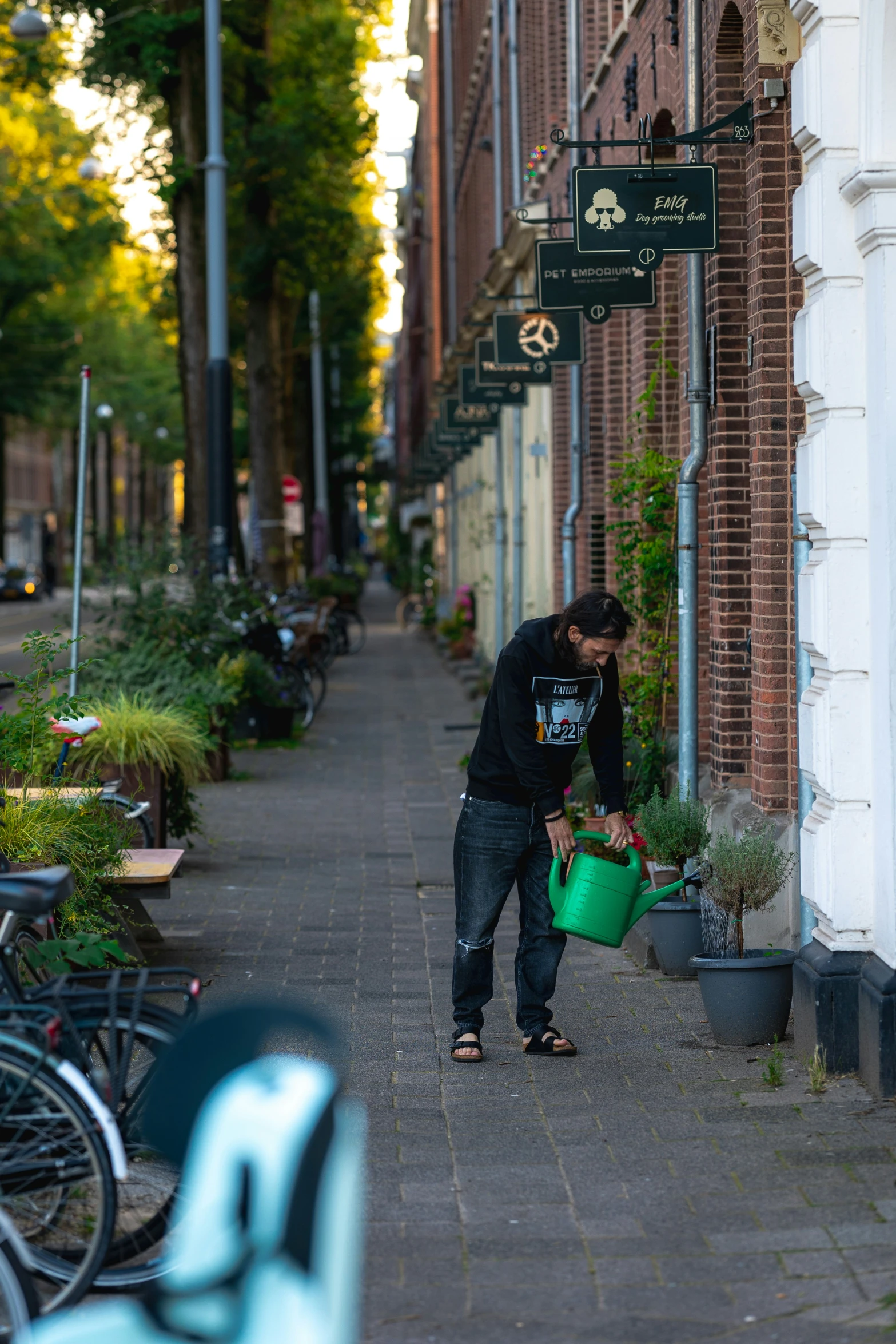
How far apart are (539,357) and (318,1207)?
11.5 meters

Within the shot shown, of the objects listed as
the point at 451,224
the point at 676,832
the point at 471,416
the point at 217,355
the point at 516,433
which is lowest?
the point at 676,832

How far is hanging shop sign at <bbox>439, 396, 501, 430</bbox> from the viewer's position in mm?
22625

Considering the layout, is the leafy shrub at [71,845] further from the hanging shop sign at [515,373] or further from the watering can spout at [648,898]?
the hanging shop sign at [515,373]

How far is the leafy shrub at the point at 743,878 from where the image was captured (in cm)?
657

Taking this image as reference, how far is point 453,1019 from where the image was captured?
6.63 metres

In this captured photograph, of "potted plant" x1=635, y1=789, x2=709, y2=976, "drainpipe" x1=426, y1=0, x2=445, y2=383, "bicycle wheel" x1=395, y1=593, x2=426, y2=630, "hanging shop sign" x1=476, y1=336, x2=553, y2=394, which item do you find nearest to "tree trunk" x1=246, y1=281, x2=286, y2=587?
"hanging shop sign" x1=476, y1=336, x2=553, y2=394

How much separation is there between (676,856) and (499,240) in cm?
1514

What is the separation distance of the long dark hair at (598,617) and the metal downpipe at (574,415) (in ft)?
22.4

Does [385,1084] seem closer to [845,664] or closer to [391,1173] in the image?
[391,1173]

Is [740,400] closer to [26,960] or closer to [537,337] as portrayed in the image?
[26,960]

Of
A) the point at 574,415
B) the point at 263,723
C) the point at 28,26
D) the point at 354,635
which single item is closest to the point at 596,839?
the point at 574,415

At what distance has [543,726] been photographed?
20.5ft

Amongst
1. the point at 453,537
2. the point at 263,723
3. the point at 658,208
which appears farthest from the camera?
the point at 453,537

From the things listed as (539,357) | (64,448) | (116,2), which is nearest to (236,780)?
(539,357)
